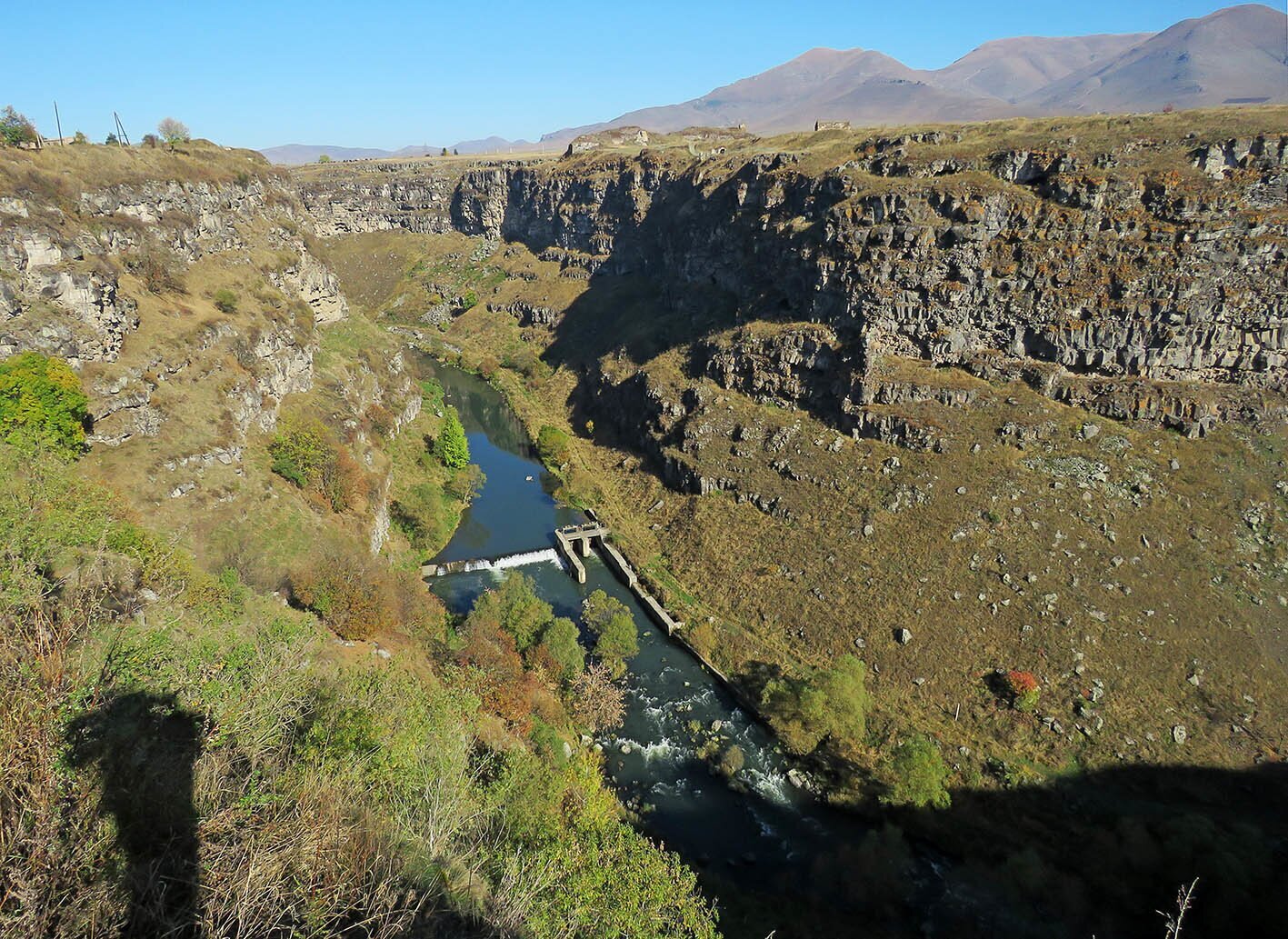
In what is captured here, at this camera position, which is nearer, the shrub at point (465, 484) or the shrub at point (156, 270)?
the shrub at point (156, 270)

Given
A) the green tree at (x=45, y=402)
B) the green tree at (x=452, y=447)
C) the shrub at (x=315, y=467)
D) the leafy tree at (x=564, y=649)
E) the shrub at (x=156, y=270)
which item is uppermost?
the shrub at (x=156, y=270)

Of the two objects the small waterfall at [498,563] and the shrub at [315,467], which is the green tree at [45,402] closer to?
the shrub at [315,467]

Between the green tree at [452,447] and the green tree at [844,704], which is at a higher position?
the green tree at [452,447]

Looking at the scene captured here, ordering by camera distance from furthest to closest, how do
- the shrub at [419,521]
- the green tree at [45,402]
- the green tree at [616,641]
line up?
the shrub at [419,521]
the green tree at [616,641]
the green tree at [45,402]

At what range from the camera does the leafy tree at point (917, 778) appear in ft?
102

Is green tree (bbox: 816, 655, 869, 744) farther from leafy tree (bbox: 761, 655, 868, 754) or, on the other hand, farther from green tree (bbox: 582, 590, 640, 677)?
green tree (bbox: 582, 590, 640, 677)

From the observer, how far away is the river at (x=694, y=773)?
3086cm

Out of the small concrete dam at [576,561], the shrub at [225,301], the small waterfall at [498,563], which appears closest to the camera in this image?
the small concrete dam at [576,561]

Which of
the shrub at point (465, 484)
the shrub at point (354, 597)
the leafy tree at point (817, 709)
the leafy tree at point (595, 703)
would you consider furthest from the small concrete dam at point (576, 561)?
the shrub at point (465, 484)

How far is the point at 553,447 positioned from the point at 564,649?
35596 millimetres

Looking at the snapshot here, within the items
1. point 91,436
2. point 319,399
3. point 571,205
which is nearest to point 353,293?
point 571,205

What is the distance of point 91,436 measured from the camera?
40.1 m

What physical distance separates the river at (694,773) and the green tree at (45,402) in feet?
80.8

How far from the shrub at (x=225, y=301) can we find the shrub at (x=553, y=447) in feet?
108
